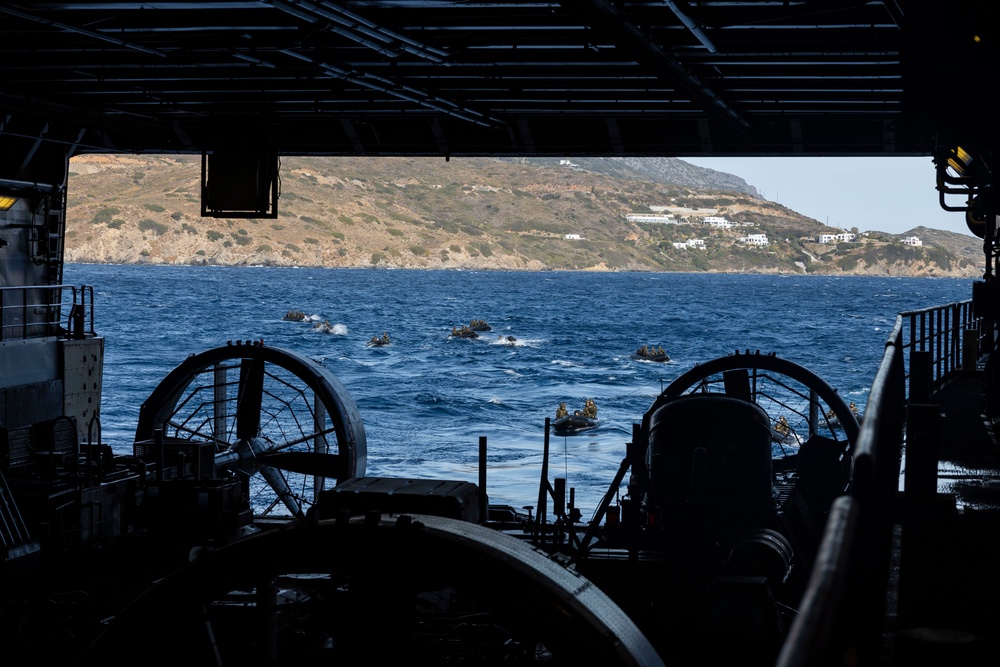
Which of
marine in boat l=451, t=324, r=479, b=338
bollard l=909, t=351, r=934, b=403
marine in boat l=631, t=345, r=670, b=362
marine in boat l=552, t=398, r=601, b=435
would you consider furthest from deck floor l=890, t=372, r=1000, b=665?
marine in boat l=451, t=324, r=479, b=338

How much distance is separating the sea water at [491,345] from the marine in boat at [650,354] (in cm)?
131

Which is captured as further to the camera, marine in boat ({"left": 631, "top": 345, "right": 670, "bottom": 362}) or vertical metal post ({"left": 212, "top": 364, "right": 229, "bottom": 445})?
marine in boat ({"left": 631, "top": 345, "right": 670, "bottom": 362})

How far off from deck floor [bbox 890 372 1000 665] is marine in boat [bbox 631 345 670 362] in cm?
8911

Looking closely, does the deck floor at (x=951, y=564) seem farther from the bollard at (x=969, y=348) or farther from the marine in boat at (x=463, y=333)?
the marine in boat at (x=463, y=333)

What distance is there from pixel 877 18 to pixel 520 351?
94973 millimetres

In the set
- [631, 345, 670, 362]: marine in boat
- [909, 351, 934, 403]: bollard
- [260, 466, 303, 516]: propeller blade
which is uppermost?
[909, 351, 934, 403]: bollard

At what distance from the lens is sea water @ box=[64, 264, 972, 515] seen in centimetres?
6512

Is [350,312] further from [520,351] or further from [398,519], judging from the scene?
[398,519]

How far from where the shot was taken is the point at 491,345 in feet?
369

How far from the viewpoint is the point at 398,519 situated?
10.8 m

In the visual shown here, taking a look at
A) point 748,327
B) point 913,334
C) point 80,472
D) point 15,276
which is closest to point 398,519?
point 913,334

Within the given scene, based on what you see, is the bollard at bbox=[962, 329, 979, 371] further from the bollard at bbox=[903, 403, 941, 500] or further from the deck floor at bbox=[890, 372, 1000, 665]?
the bollard at bbox=[903, 403, 941, 500]

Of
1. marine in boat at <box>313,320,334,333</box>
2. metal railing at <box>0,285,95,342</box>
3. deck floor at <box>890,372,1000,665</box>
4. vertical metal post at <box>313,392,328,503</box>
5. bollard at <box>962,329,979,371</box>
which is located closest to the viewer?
deck floor at <box>890,372,1000,665</box>

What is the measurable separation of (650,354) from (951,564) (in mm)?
95447
